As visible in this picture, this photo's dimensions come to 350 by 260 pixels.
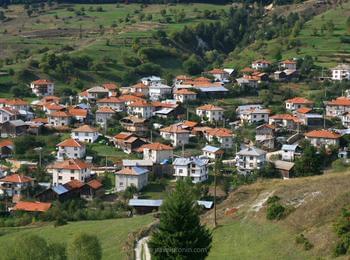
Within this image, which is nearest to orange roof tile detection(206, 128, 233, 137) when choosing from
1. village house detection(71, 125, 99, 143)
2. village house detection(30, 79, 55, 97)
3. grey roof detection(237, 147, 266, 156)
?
→ grey roof detection(237, 147, 266, 156)

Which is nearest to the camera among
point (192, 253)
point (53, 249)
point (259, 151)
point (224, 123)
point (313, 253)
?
point (192, 253)

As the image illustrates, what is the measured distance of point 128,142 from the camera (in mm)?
32625

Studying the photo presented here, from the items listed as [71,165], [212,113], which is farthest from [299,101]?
[71,165]

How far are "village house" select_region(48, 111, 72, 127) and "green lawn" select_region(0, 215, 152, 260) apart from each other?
536 inches

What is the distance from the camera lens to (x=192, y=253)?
45.0ft

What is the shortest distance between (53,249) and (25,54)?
38176 mm

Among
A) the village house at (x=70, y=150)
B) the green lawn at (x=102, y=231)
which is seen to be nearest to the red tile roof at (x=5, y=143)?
the village house at (x=70, y=150)

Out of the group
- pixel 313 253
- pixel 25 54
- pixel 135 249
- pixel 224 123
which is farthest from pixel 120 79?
pixel 313 253

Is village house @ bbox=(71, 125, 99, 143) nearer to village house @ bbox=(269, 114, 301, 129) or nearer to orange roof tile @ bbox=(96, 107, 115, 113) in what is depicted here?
orange roof tile @ bbox=(96, 107, 115, 113)

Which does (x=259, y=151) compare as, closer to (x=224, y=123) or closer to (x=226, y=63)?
(x=224, y=123)

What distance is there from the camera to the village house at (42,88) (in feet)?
142

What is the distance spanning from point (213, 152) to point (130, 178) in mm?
4875

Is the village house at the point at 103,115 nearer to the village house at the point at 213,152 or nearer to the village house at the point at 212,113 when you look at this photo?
the village house at the point at 212,113

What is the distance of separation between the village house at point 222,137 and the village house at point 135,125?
3.58 metres
